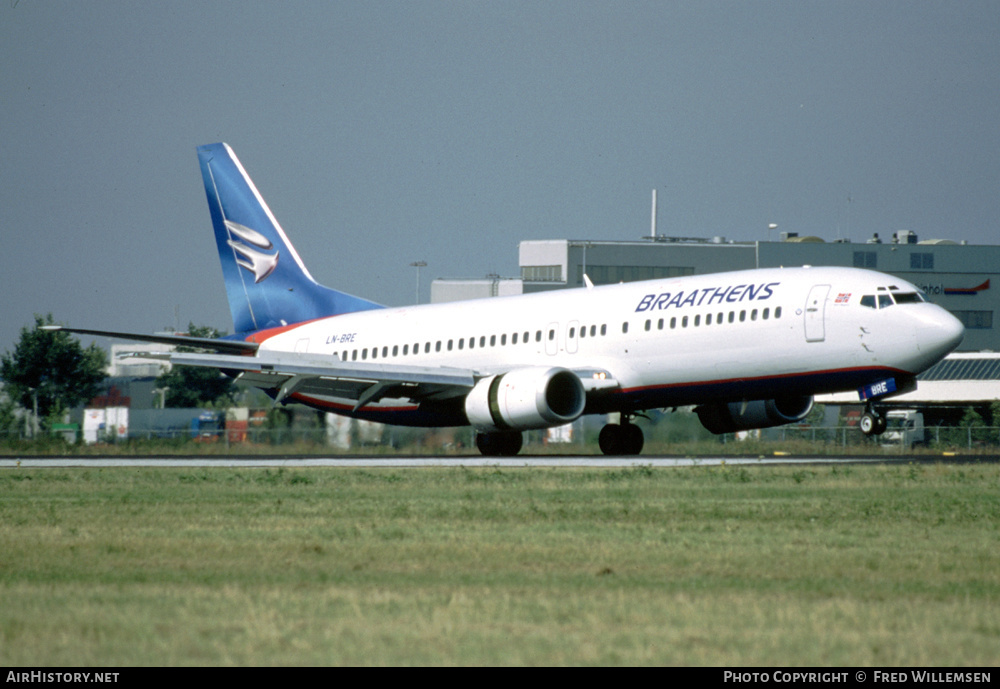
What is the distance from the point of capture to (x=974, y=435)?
5400cm

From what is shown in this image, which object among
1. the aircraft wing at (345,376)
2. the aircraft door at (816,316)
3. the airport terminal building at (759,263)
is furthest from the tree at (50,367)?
the aircraft door at (816,316)

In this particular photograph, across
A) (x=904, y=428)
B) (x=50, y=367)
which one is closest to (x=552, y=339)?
(x=904, y=428)

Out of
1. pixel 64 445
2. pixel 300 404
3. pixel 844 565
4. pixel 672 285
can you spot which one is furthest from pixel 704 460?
pixel 64 445

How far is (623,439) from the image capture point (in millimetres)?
37562

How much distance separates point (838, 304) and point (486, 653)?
22984 mm

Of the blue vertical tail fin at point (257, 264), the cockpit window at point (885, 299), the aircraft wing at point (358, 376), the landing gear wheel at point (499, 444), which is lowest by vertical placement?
the landing gear wheel at point (499, 444)

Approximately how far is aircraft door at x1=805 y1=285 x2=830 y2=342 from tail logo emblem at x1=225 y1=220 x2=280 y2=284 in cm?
1970

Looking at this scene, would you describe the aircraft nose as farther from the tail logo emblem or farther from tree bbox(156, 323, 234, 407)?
tree bbox(156, 323, 234, 407)

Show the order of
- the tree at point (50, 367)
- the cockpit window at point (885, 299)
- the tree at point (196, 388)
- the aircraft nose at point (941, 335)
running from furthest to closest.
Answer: the tree at point (196, 388)
the tree at point (50, 367)
the cockpit window at point (885, 299)
the aircraft nose at point (941, 335)

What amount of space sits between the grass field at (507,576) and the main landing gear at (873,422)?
22.3 ft

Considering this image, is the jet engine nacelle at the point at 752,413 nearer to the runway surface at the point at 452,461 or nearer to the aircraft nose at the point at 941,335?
the runway surface at the point at 452,461

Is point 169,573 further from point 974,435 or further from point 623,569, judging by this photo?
point 974,435

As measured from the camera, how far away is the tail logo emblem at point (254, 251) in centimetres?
4375
